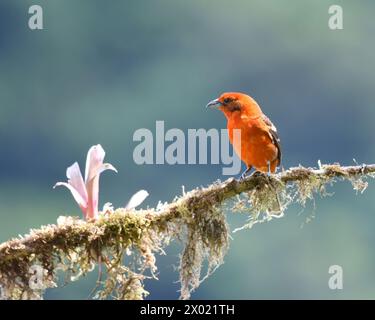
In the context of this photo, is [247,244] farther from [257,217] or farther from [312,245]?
[257,217]

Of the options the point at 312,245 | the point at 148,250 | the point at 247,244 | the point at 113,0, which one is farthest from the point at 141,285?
the point at 113,0

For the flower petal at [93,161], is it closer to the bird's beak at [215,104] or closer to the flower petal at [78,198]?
the flower petal at [78,198]

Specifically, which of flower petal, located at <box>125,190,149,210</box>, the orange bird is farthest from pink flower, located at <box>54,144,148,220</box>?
the orange bird

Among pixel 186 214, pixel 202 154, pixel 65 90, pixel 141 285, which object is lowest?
pixel 141 285

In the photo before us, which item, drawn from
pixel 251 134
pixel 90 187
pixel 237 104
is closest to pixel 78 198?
pixel 90 187

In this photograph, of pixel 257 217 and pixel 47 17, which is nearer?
pixel 257 217

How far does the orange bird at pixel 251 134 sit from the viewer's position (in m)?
4.48

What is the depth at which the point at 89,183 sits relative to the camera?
11.8ft

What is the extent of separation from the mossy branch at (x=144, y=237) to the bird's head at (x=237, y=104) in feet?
3.27

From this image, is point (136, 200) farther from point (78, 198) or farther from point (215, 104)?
point (215, 104)

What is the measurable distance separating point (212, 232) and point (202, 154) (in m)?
0.30

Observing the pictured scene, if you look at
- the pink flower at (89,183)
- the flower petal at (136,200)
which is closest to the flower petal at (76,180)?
the pink flower at (89,183)

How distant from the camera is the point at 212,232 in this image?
3.60 m

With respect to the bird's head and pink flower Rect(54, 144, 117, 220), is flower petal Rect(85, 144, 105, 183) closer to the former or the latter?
pink flower Rect(54, 144, 117, 220)
